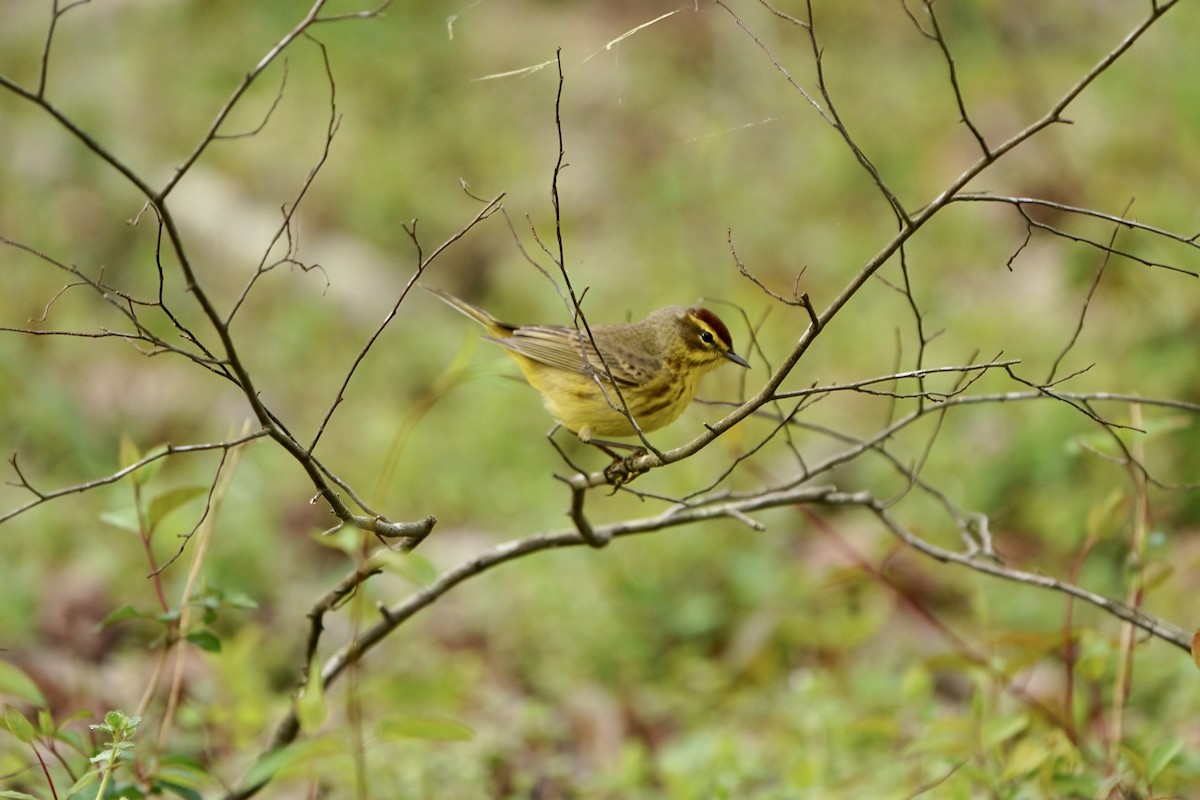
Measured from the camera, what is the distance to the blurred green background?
3.86 m

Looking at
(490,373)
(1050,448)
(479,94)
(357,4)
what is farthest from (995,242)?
(490,373)

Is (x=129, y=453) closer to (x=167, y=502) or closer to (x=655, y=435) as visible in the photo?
(x=167, y=502)

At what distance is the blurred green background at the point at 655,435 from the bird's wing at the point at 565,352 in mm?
425

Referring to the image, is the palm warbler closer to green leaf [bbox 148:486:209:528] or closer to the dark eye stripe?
the dark eye stripe

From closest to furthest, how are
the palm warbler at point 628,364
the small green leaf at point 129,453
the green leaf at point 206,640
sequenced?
the green leaf at point 206,640 < the small green leaf at point 129,453 < the palm warbler at point 628,364

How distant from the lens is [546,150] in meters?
9.99

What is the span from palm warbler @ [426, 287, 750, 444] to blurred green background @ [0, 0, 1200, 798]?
38cm

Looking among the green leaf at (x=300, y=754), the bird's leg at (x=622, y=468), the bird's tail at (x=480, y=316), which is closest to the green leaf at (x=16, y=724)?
the green leaf at (x=300, y=754)

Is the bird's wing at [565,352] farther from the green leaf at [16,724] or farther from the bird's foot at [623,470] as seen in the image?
the green leaf at [16,724]

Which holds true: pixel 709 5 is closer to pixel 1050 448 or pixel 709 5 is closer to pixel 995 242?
pixel 995 242

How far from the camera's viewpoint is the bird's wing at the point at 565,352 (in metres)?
3.65

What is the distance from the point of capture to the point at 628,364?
3.67 metres

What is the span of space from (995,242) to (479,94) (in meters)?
4.77

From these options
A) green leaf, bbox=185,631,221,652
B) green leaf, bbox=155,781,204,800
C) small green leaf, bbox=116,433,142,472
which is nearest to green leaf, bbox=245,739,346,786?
green leaf, bbox=155,781,204,800
